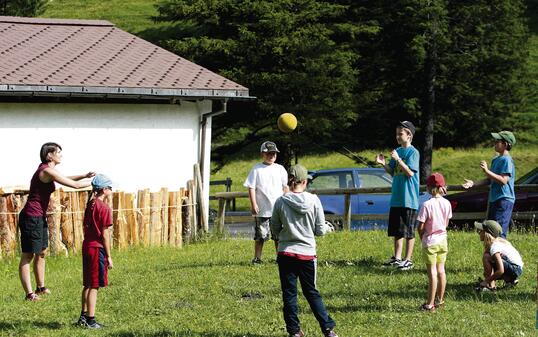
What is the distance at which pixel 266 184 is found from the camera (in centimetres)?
1312

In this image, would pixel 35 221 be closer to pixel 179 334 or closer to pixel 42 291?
pixel 42 291

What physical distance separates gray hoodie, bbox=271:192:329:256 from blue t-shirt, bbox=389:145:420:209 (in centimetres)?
394

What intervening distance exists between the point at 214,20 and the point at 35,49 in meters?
17.3

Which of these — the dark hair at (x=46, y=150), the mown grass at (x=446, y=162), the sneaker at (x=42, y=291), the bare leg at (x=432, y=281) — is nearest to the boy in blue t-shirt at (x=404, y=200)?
the bare leg at (x=432, y=281)

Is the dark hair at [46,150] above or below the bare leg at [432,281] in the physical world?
above

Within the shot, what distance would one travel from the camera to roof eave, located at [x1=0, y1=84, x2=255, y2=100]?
1636 cm

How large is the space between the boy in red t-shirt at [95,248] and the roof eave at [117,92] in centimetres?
719

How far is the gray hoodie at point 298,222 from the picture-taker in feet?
29.0

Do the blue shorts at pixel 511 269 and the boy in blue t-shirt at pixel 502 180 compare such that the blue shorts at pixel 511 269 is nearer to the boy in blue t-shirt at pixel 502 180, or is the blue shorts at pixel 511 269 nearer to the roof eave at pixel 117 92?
the boy in blue t-shirt at pixel 502 180

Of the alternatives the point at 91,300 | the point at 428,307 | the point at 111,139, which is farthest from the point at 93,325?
the point at 111,139

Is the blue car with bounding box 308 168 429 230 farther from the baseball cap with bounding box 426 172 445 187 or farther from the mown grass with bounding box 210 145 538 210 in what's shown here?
the mown grass with bounding box 210 145 538 210

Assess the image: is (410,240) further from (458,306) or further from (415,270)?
(458,306)

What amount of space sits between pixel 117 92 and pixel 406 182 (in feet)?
21.4

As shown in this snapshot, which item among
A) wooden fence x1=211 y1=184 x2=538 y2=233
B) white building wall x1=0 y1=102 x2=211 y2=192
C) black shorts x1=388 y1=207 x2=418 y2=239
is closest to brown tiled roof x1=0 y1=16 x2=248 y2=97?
white building wall x1=0 y1=102 x2=211 y2=192
